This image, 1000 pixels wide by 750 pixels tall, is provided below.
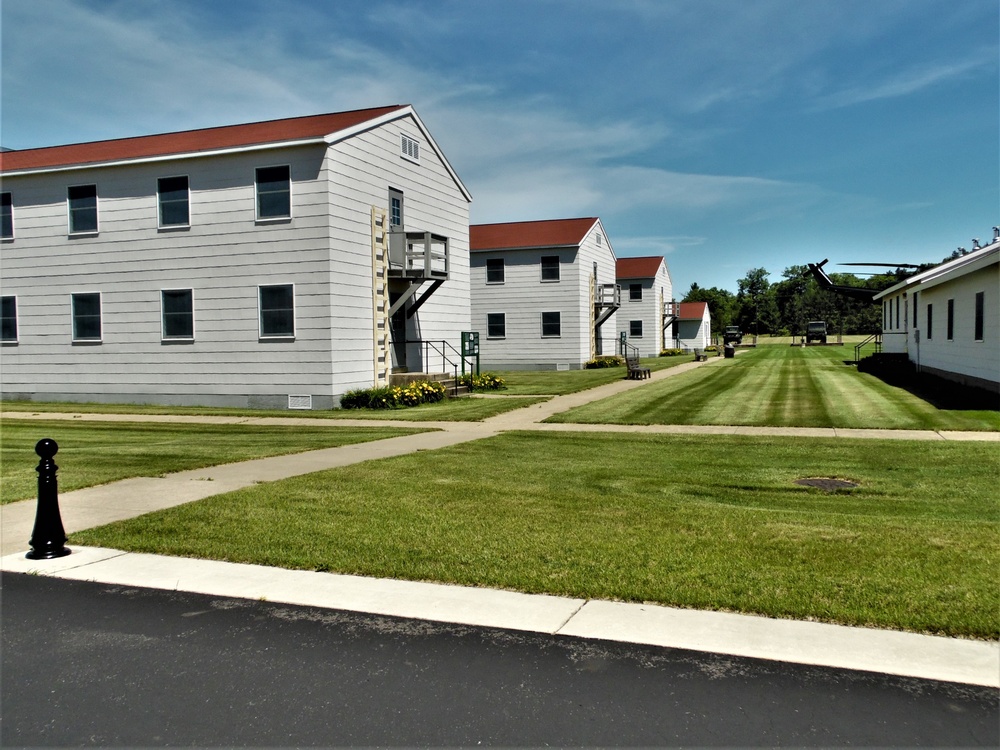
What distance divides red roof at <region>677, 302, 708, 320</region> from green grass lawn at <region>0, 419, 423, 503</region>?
57.5m

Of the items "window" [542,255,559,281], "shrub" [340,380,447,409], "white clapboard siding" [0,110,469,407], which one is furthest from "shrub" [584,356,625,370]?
"shrub" [340,380,447,409]

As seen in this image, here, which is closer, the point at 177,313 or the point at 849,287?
the point at 177,313

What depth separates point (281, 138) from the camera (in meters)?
21.2

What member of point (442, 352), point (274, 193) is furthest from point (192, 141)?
point (442, 352)

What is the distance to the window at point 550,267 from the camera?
41781mm

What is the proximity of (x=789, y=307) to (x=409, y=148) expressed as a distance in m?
116

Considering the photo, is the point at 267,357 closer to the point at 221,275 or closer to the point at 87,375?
the point at 221,275

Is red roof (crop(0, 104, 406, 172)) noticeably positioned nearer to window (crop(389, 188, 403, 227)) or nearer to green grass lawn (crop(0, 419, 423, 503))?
window (crop(389, 188, 403, 227))

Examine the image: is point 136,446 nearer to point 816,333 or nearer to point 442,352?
point 442,352

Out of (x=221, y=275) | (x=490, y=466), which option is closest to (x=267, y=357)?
(x=221, y=275)

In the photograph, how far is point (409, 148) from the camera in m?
24.9

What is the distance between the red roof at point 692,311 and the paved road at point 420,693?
67.4 meters

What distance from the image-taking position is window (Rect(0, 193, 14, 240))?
2422 centimetres

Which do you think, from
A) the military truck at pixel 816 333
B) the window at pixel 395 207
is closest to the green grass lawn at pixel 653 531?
the window at pixel 395 207
